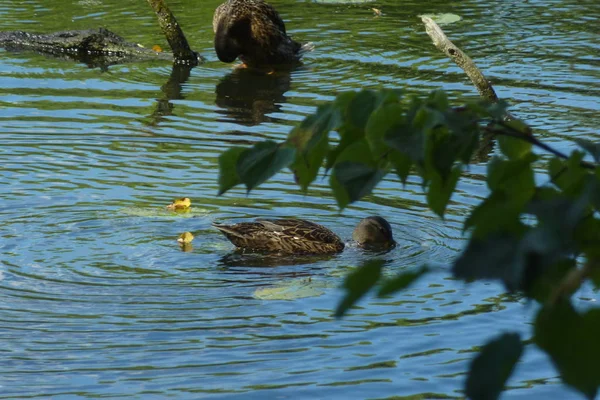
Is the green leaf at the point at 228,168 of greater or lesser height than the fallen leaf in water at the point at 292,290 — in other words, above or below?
above

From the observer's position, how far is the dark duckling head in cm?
934

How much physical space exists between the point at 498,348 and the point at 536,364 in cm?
507

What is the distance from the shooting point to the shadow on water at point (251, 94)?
570 inches

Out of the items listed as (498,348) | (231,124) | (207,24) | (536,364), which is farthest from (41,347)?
(207,24)

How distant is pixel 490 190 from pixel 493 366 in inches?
23.4

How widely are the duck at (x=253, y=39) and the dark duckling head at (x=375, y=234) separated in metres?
8.58

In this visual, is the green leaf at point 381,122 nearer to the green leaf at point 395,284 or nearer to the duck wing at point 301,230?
the green leaf at point 395,284

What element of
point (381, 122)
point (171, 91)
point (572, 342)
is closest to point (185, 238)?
point (171, 91)

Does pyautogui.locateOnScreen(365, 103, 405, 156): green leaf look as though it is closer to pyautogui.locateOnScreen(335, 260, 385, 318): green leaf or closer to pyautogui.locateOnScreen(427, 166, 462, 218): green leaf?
pyautogui.locateOnScreen(427, 166, 462, 218): green leaf

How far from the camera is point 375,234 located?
30.9 ft

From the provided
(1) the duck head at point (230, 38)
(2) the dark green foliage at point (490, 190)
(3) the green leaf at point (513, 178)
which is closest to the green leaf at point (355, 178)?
(2) the dark green foliage at point (490, 190)

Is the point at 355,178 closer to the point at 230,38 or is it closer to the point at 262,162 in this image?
the point at 262,162

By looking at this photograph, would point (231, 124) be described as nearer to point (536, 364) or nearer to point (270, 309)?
point (270, 309)

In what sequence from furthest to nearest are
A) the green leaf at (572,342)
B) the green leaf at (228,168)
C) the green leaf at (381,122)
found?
1. the green leaf at (228,168)
2. the green leaf at (381,122)
3. the green leaf at (572,342)
